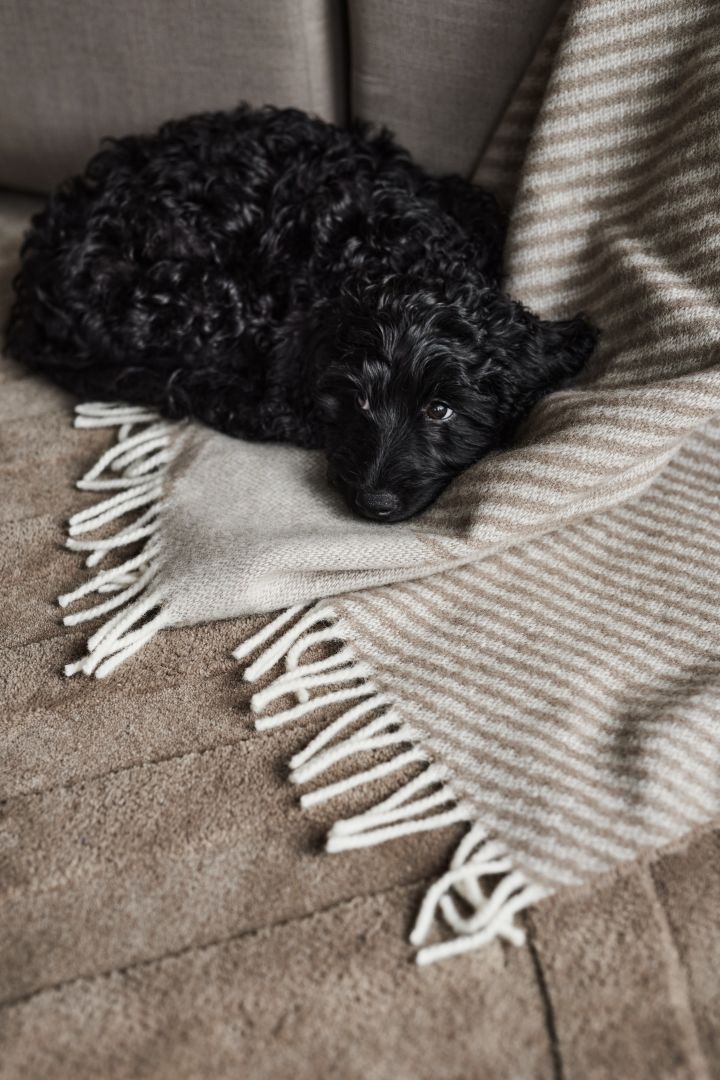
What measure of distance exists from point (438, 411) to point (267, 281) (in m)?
0.57

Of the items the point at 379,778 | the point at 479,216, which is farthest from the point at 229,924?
the point at 479,216

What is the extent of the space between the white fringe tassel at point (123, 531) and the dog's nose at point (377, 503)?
38cm

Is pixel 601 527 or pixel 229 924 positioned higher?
pixel 601 527

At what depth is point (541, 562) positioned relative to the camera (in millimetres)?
1685

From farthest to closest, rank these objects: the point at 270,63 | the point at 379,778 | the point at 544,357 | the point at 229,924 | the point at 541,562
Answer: the point at 270,63
the point at 544,357
the point at 541,562
the point at 379,778
the point at 229,924

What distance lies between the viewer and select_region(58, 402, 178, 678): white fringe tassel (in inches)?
63.0

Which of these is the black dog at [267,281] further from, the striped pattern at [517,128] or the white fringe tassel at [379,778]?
the white fringe tassel at [379,778]

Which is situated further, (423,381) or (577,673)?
(423,381)

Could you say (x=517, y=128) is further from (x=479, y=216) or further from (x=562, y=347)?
(x=562, y=347)

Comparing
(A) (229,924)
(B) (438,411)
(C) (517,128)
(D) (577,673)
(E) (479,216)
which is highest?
(C) (517,128)

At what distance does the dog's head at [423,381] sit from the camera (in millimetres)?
1708

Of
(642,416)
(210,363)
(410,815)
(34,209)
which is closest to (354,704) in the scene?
(410,815)

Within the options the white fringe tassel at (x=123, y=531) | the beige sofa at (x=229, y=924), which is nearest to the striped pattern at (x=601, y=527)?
the beige sofa at (x=229, y=924)

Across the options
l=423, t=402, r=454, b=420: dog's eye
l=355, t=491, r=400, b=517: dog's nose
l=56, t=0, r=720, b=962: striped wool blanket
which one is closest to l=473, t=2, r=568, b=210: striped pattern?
l=56, t=0, r=720, b=962: striped wool blanket
